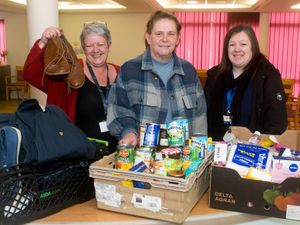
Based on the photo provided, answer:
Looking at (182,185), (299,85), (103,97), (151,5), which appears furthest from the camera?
(299,85)

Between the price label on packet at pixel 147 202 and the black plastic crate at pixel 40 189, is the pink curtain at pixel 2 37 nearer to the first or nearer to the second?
the black plastic crate at pixel 40 189

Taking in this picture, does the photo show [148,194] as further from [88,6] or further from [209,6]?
[88,6]

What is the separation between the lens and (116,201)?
46.3 inches

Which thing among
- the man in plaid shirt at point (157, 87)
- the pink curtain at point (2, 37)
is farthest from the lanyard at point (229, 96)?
the pink curtain at point (2, 37)

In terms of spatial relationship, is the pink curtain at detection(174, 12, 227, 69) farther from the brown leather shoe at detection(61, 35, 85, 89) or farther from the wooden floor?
the brown leather shoe at detection(61, 35, 85, 89)

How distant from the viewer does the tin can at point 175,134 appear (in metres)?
1.31

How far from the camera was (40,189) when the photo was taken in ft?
3.70

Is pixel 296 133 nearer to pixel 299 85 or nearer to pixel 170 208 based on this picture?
pixel 170 208

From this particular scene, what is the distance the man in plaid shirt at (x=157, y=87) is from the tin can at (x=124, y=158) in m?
0.39

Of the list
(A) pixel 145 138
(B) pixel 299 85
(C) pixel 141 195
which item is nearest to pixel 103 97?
(A) pixel 145 138

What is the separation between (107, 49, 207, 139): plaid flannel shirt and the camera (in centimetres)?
168

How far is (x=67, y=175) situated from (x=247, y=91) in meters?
1.23

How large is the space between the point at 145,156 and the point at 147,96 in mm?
502

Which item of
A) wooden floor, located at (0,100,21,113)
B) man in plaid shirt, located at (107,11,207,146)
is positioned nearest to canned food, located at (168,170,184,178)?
man in plaid shirt, located at (107,11,207,146)
